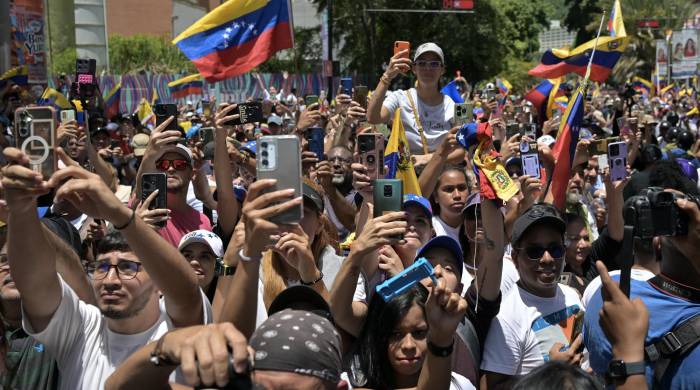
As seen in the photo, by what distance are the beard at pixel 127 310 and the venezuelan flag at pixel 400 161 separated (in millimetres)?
2035

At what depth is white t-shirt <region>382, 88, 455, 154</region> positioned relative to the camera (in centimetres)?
765

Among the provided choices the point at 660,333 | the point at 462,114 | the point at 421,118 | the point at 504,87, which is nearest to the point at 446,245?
the point at 660,333

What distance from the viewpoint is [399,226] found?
3494mm

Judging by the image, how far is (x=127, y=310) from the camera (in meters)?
3.61

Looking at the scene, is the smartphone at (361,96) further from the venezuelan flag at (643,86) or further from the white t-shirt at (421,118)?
the venezuelan flag at (643,86)

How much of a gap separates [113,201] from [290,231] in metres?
1.27

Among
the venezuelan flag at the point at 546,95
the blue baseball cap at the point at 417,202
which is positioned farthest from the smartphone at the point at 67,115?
the venezuelan flag at the point at 546,95

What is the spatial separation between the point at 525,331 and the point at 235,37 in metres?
5.29

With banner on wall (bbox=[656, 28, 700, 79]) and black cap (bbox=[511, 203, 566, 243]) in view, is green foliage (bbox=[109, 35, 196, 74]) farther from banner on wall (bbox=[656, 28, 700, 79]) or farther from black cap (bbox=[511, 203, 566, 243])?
black cap (bbox=[511, 203, 566, 243])

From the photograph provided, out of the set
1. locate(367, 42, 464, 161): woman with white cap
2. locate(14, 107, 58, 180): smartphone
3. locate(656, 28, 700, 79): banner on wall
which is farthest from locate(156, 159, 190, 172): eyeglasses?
locate(656, 28, 700, 79): banner on wall

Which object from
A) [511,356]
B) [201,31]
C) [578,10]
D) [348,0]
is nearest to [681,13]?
[578,10]

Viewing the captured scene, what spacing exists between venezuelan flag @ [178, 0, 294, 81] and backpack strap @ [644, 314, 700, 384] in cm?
584

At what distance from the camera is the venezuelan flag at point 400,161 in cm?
537

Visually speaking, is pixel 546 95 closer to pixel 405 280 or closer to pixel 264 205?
pixel 405 280
